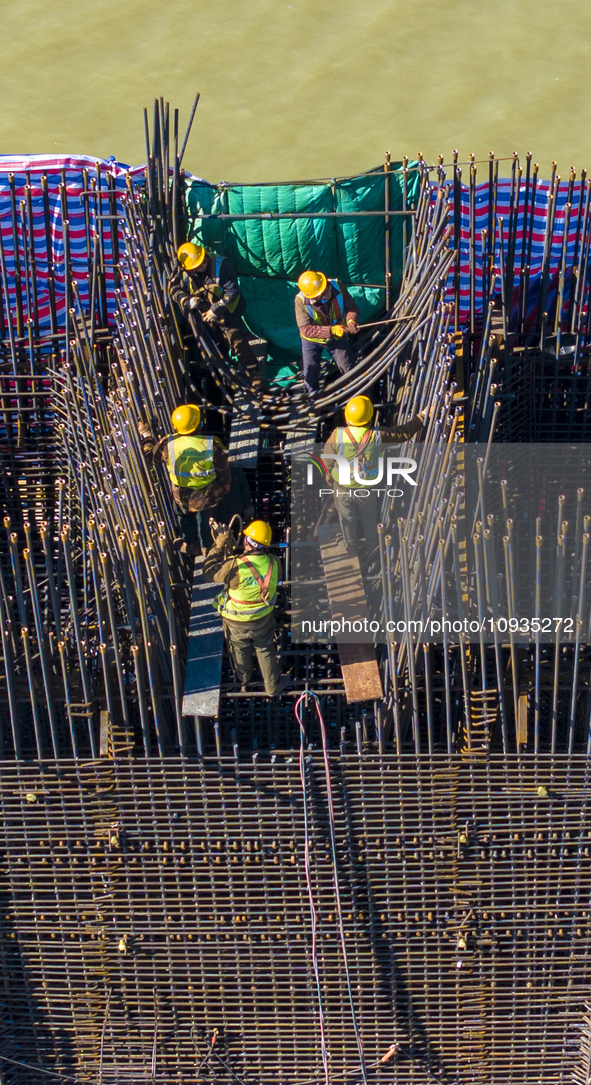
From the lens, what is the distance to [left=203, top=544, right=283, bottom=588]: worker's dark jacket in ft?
36.4

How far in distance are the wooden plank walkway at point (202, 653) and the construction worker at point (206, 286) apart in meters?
3.28

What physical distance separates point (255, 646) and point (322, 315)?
4.41m

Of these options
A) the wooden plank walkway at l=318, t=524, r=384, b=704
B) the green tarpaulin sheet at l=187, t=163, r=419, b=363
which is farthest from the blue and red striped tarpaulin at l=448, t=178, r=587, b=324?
the wooden plank walkway at l=318, t=524, r=384, b=704

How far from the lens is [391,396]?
1458cm

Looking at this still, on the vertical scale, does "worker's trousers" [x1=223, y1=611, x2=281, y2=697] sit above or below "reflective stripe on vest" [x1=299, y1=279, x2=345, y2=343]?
below

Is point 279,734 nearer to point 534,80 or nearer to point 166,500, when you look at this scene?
point 166,500

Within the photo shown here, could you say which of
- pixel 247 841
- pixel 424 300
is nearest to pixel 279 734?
pixel 247 841

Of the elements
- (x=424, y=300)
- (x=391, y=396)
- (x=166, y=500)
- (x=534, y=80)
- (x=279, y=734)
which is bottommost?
(x=279, y=734)

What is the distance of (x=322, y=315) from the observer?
1377 cm

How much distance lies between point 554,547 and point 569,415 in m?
2.72

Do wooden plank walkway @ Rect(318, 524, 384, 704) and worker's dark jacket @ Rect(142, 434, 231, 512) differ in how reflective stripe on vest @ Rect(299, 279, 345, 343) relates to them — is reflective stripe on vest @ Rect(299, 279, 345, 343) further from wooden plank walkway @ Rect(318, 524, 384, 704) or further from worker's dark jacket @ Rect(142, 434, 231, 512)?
wooden plank walkway @ Rect(318, 524, 384, 704)

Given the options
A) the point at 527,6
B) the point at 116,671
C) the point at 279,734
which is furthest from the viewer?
the point at 527,6

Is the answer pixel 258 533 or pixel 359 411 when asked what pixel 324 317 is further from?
pixel 258 533

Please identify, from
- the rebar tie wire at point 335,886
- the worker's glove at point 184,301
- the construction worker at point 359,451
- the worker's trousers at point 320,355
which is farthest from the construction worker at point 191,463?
the rebar tie wire at point 335,886
